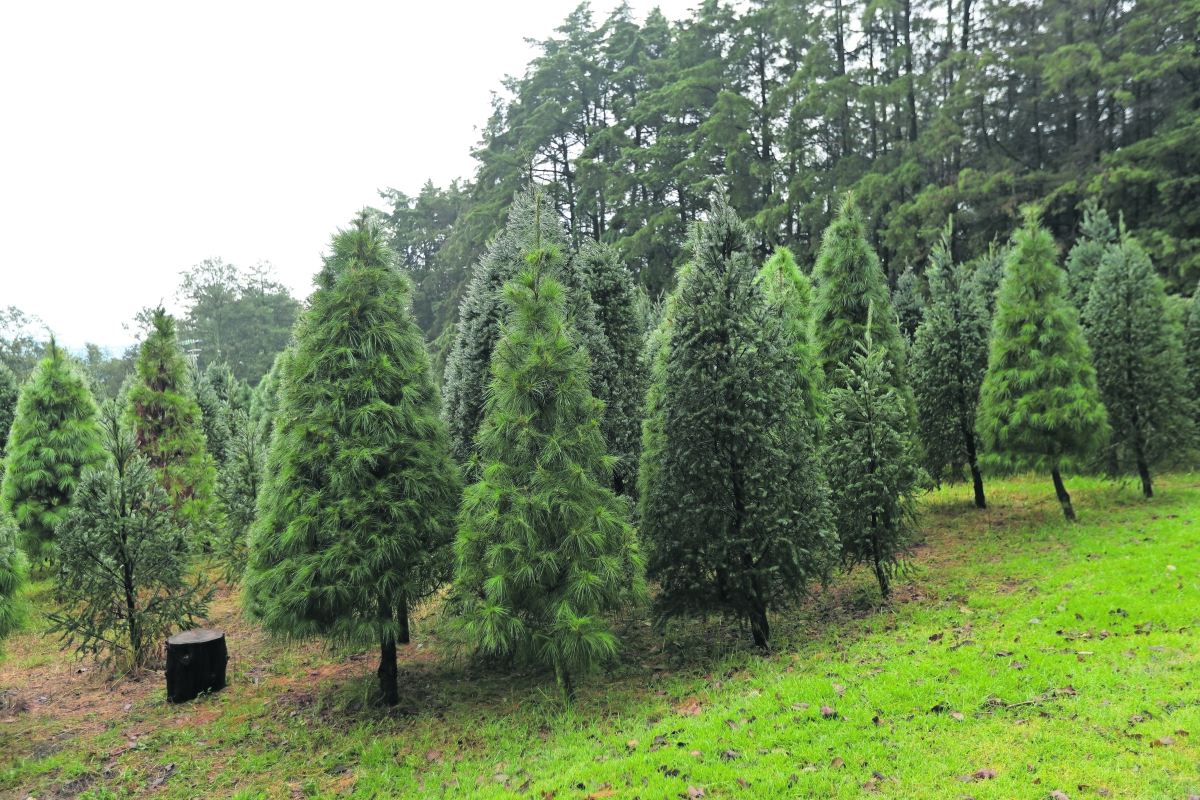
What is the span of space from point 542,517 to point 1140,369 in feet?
55.3

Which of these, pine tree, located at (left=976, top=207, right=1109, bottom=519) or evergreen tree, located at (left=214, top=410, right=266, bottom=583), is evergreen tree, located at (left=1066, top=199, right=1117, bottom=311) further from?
evergreen tree, located at (left=214, top=410, right=266, bottom=583)

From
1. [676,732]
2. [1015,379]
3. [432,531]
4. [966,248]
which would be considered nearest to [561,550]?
[432,531]

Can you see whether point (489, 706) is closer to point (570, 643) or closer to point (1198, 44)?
point (570, 643)

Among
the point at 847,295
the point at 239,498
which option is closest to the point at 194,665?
the point at 239,498

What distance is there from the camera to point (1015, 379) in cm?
1521

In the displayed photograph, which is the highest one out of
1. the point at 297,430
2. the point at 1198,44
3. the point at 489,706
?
the point at 1198,44

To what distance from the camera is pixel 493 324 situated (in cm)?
1200

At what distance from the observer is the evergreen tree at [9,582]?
8.43 m

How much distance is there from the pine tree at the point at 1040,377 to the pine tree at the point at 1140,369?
2.62 m

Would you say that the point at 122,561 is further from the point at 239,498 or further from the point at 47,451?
the point at 47,451

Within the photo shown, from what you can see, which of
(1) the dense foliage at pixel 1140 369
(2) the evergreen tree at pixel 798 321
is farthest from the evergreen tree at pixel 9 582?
(1) the dense foliage at pixel 1140 369

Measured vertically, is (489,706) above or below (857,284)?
below

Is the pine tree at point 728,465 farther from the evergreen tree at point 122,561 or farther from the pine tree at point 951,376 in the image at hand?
the pine tree at point 951,376

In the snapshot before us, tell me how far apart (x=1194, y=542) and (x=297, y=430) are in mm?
16164
